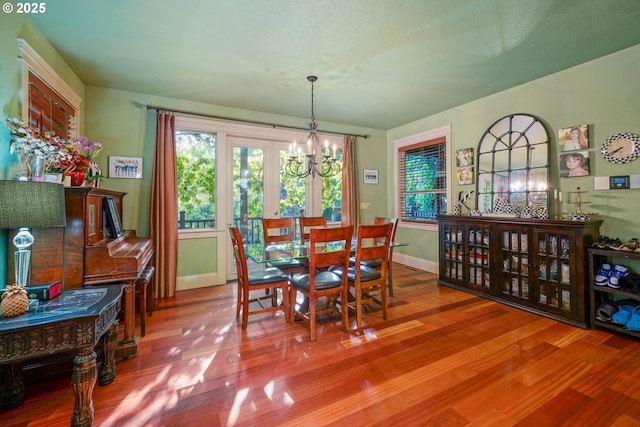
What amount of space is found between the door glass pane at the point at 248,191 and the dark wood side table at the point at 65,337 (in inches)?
104

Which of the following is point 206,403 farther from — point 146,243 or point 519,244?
point 519,244

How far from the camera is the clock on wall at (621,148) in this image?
250 cm

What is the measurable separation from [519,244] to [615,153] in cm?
118

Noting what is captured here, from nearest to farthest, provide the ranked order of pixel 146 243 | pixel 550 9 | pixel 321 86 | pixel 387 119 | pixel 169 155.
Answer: pixel 550 9 → pixel 146 243 → pixel 321 86 → pixel 169 155 → pixel 387 119

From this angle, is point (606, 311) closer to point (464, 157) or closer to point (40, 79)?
point (464, 157)

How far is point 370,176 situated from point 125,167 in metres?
3.82

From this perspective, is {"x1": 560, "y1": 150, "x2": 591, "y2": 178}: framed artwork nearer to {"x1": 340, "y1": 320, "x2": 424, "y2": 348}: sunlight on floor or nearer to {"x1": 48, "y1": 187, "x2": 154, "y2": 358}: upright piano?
{"x1": 340, "y1": 320, "x2": 424, "y2": 348}: sunlight on floor

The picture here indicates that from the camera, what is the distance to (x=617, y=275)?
96.0 inches

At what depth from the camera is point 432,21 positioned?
7.00 feet

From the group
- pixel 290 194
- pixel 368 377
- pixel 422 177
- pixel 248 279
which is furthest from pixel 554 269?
pixel 290 194

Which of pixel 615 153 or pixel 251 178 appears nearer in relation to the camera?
pixel 615 153

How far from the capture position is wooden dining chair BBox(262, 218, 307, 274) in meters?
3.10

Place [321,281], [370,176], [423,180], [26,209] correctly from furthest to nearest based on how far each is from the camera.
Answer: [370,176], [423,180], [321,281], [26,209]

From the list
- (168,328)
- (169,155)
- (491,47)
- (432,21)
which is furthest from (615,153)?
(169,155)
